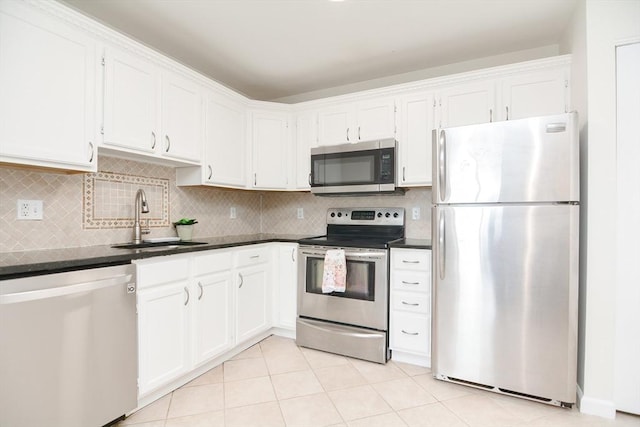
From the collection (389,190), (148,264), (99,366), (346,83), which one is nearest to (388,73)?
(346,83)

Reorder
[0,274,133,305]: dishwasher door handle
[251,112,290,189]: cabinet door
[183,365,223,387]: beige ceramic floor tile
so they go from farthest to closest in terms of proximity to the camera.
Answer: [251,112,290,189]: cabinet door
[183,365,223,387]: beige ceramic floor tile
[0,274,133,305]: dishwasher door handle

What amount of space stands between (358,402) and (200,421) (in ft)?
3.04

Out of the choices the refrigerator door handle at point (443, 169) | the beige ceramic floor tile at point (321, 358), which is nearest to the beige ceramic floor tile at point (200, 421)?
the beige ceramic floor tile at point (321, 358)

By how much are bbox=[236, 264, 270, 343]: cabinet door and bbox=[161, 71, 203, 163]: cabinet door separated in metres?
1.04

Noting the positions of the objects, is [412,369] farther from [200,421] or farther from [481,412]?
[200,421]

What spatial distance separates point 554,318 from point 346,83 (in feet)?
8.82

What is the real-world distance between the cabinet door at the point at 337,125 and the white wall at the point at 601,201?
1.68m

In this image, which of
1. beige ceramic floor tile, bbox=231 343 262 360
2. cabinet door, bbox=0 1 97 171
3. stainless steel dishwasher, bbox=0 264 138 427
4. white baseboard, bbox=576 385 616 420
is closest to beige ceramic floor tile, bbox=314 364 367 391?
beige ceramic floor tile, bbox=231 343 262 360

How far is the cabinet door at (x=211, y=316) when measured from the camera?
87.2 inches

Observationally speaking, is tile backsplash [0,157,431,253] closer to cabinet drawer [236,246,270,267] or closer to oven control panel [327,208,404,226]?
oven control panel [327,208,404,226]

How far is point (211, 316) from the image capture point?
2.34 metres

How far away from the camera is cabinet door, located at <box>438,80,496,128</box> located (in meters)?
2.47

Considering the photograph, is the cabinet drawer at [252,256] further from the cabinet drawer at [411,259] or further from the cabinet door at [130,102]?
the cabinet drawer at [411,259]

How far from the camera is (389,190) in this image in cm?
272
